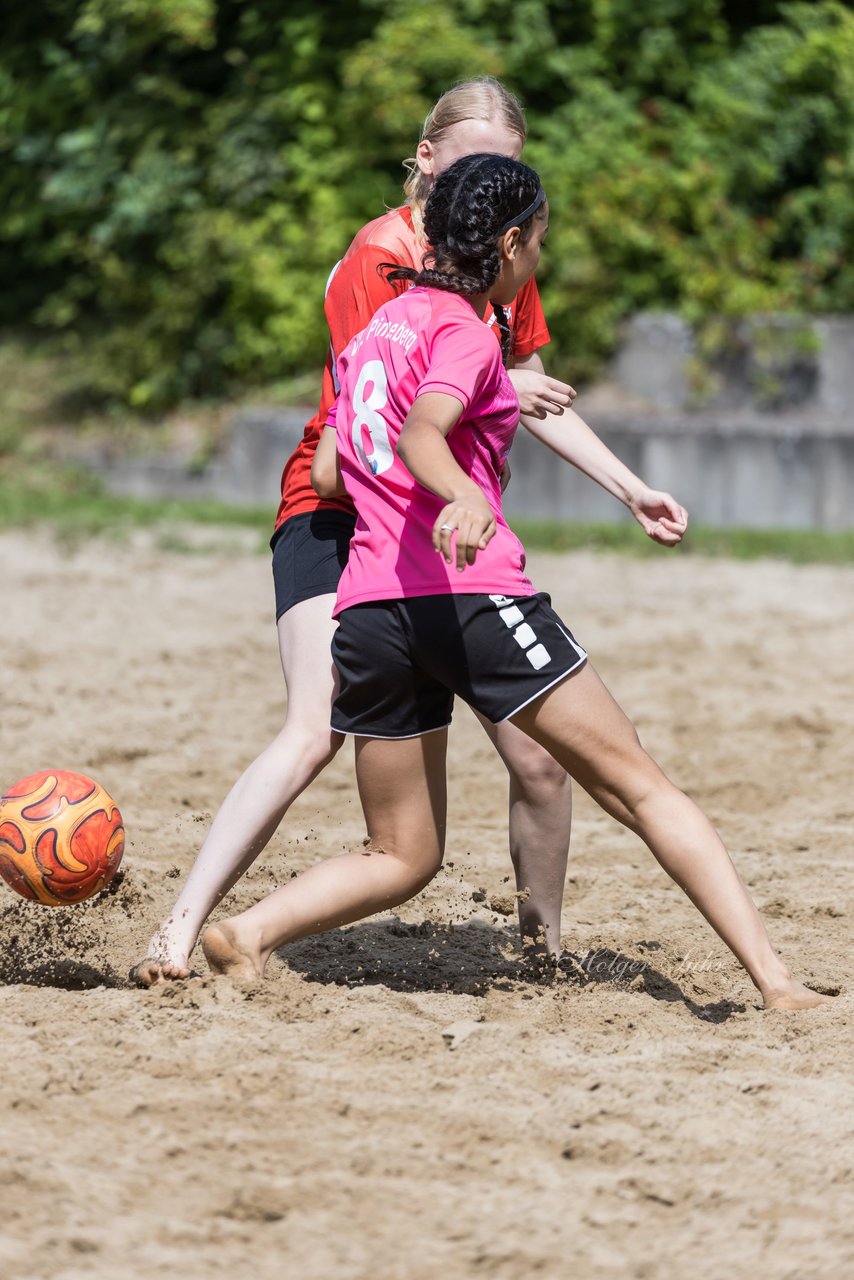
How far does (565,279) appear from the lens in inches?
483

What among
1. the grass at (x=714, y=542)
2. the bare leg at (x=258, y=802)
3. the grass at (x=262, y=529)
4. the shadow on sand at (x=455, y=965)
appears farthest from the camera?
the grass at (x=262, y=529)

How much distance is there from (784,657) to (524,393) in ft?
13.4

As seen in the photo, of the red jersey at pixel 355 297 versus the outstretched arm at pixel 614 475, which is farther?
the outstretched arm at pixel 614 475

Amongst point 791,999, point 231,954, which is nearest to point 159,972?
point 231,954

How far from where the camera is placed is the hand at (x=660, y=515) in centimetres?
358

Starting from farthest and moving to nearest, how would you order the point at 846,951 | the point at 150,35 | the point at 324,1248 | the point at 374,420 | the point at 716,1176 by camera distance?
the point at 150,35
the point at 846,951
the point at 374,420
the point at 716,1176
the point at 324,1248

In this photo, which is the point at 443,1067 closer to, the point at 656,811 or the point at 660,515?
the point at 656,811

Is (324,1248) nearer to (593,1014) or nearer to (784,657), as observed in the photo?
(593,1014)

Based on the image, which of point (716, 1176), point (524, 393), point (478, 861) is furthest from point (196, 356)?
point (716, 1176)

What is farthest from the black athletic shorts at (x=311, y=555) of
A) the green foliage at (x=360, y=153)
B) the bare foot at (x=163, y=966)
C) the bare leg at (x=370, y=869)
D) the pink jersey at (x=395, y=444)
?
the green foliage at (x=360, y=153)

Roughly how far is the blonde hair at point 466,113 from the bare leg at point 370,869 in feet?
3.76

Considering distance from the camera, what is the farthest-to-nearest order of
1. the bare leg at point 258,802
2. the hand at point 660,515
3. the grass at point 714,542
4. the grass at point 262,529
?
the grass at point 262,529 → the grass at point 714,542 → the hand at point 660,515 → the bare leg at point 258,802

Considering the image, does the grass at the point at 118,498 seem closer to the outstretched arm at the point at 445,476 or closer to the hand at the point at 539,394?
the hand at the point at 539,394

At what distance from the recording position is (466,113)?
141 inches
